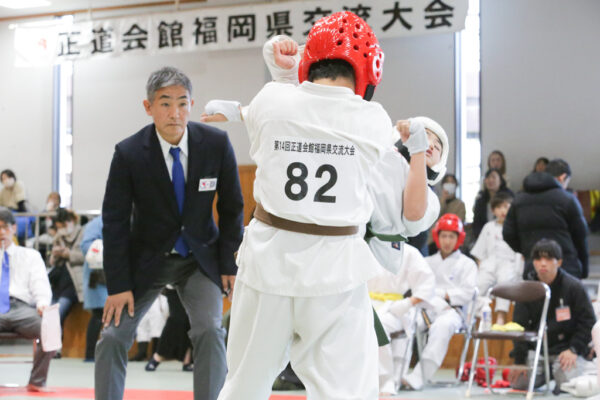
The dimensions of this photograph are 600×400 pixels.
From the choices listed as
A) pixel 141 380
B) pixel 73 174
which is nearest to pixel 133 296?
pixel 141 380

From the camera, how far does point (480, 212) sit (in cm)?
1141

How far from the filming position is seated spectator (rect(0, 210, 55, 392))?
7020 mm

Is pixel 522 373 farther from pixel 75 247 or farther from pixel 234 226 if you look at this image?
pixel 75 247

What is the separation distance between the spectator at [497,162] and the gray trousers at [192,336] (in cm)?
886

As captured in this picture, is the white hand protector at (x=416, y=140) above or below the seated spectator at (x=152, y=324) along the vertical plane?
above

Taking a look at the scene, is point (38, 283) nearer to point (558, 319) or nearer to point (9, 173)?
point (558, 319)

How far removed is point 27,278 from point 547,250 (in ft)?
14.8

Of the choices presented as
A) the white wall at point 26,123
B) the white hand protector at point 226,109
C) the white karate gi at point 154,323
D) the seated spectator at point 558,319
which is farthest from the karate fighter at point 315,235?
the white wall at point 26,123

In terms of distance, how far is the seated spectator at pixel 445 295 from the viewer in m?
7.63

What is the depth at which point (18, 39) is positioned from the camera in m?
13.4

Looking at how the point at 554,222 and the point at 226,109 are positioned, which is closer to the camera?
the point at 226,109

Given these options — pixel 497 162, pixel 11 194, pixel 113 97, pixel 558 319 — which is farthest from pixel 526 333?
pixel 11 194

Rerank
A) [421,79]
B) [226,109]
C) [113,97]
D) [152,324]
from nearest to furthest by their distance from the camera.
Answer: [226,109]
[152,324]
[421,79]
[113,97]

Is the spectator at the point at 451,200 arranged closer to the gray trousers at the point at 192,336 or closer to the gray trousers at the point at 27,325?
the gray trousers at the point at 27,325
